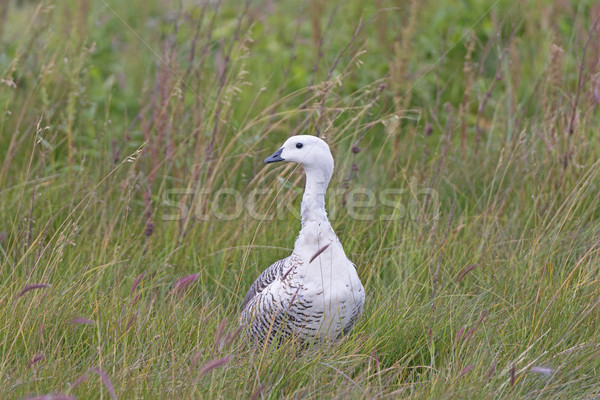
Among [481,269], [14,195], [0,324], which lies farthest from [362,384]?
[14,195]

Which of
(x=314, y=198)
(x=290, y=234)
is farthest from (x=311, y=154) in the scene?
(x=290, y=234)

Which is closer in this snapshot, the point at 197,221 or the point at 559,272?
the point at 559,272

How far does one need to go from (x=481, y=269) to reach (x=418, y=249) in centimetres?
33

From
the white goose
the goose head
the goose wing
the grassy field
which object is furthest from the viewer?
the goose wing

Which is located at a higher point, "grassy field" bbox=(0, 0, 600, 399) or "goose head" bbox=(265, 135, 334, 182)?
"goose head" bbox=(265, 135, 334, 182)

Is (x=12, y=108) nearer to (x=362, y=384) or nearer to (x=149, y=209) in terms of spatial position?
(x=149, y=209)

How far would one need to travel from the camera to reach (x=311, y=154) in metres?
3.32

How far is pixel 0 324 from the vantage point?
9.65ft

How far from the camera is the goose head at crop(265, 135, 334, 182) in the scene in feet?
10.9

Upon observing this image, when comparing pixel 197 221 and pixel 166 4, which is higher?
pixel 166 4

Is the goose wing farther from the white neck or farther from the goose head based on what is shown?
the goose head

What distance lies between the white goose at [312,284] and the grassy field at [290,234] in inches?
4.5

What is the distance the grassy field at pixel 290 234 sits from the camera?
281 centimetres

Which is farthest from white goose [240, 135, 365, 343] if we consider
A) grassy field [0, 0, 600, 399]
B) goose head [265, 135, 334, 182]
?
grassy field [0, 0, 600, 399]
